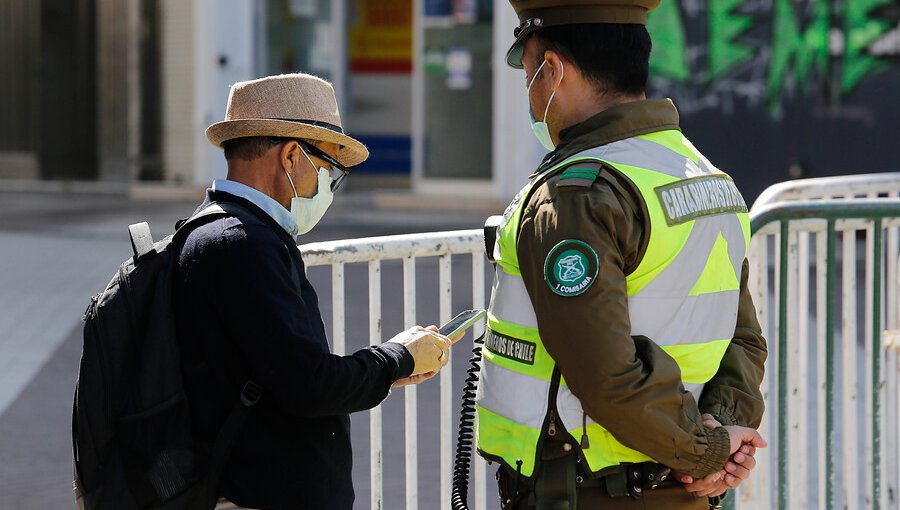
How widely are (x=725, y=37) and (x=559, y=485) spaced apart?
12308 millimetres

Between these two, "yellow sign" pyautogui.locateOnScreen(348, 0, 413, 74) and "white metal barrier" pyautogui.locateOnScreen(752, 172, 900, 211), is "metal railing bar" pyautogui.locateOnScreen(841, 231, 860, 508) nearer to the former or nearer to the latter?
"white metal barrier" pyautogui.locateOnScreen(752, 172, 900, 211)

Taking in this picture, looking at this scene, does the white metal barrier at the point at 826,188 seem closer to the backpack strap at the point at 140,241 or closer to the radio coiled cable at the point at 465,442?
the radio coiled cable at the point at 465,442

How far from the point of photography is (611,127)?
8.74 feet

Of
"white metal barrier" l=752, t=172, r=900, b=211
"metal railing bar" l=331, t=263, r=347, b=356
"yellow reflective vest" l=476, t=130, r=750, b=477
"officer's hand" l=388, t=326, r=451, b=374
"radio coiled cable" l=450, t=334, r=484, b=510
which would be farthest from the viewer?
"white metal barrier" l=752, t=172, r=900, b=211

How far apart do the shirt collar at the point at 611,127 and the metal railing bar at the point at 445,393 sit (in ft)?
3.96

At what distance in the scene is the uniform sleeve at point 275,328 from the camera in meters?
2.75

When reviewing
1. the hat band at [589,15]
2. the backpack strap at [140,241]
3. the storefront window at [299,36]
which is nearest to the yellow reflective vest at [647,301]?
the hat band at [589,15]

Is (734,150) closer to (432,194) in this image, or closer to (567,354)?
(432,194)

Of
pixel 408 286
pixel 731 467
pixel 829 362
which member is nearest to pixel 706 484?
pixel 731 467

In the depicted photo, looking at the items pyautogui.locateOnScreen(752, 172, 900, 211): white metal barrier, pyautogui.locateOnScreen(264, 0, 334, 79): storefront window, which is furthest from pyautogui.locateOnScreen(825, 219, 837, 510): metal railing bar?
pyautogui.locateOnScreen(264, 0, 334, 79): storefront window

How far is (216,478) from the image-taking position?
2797 millimetres

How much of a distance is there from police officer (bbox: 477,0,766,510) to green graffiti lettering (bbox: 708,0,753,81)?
470 inches

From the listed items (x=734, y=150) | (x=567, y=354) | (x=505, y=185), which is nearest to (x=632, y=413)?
(x=567, y=354)

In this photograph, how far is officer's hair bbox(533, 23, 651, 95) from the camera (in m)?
2.64
